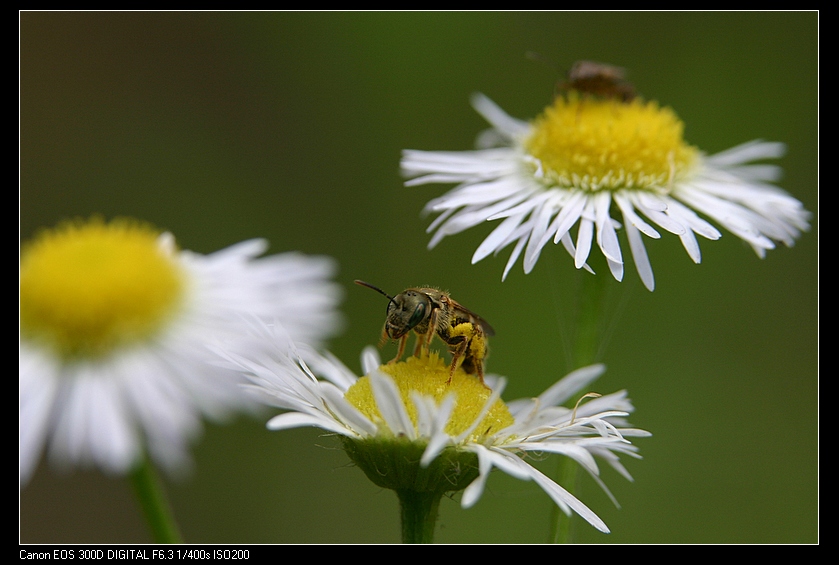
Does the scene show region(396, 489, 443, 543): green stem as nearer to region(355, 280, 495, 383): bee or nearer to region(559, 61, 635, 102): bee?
region(355, 280, 495, 383): bee

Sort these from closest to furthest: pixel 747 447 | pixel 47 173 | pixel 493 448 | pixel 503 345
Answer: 1. pixel 493 448
2. pixel 747 447
3. pixel 503 345
4. pixel 47 173

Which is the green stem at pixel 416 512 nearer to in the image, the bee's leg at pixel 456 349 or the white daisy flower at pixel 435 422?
the white daisy flower at pixel 435 422

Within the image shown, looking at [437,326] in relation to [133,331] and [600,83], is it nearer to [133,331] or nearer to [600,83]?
[133,331]

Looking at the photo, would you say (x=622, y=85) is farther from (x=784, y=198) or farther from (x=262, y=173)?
(x=262, y=173)

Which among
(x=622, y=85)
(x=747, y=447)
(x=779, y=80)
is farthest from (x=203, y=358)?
(x=779, y=80)

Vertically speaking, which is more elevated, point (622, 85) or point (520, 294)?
point (622, 85)

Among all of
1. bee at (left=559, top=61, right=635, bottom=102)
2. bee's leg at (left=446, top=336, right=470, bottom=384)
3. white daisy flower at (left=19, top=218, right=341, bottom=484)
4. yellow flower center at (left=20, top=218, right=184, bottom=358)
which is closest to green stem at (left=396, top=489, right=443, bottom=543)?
bee's leg at (left=446, top=336, right=470, bottom=384)

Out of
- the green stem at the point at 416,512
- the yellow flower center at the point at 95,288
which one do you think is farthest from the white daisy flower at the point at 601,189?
the yellow flower center at the point at 95,288

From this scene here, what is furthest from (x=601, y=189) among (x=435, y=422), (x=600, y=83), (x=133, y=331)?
(x=133, y=331)
